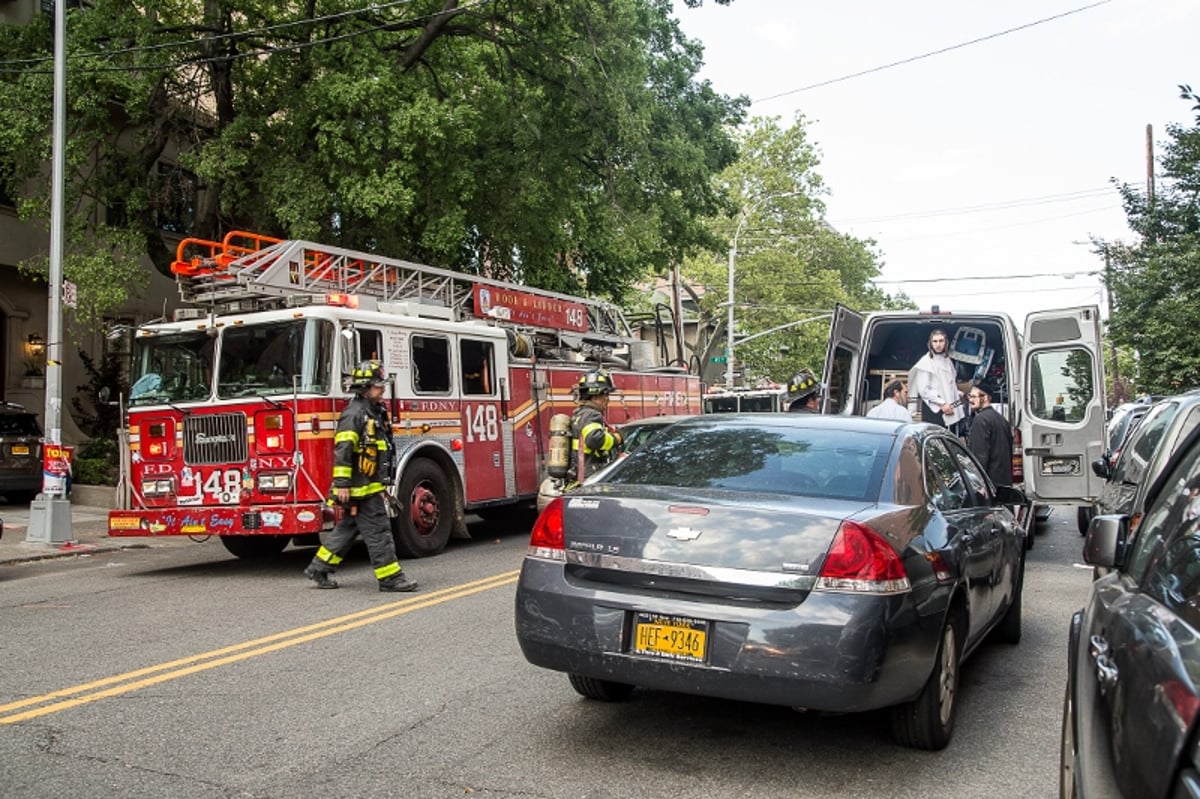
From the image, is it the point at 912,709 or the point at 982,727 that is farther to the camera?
the point at 982,727

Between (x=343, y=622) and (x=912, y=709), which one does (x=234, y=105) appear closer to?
(x=343, y=622)

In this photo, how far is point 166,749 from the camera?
4.79 m

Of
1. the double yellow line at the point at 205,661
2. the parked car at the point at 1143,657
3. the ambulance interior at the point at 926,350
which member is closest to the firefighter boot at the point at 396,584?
the double yellow line at the point at 205,661

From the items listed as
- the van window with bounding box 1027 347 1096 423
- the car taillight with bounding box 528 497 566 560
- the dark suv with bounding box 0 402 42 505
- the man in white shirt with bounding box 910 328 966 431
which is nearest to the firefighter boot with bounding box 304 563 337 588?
the car taillight with bounding box 528 497 566 560

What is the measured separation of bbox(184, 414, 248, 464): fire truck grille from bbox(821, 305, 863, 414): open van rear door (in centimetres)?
635

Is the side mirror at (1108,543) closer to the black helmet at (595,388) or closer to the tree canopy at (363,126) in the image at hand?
the black helmet at (595,388)

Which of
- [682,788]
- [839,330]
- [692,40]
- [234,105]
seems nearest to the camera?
[682,788]

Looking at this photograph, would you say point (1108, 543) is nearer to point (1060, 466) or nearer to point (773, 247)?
point (1060, 466)

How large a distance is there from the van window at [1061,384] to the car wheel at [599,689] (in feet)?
26.0

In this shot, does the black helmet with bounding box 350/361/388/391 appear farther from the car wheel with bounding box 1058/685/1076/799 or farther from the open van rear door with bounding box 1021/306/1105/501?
the open van rear door with bounding box 1021/306/1105/501

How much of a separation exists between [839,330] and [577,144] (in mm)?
6990

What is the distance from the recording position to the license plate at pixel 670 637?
441 centimetres

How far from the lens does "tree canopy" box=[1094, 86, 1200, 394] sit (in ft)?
72.6

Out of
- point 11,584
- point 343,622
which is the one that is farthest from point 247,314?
point 343,622
